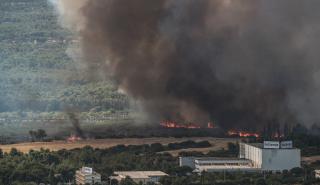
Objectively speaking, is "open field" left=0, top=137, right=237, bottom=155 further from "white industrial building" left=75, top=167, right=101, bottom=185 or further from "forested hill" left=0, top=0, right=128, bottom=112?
"forested hill" left=0, top=0, right=128, bottom=112

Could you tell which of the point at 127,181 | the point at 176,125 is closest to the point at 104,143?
the point at 176,125

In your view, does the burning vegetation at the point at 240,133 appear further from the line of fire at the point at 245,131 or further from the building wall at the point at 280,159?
the building wall at the point at 280,159

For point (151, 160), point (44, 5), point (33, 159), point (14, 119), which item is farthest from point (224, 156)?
point (44, 5)

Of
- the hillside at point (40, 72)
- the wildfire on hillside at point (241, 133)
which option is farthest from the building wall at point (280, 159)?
the hillside at point (40, 72)

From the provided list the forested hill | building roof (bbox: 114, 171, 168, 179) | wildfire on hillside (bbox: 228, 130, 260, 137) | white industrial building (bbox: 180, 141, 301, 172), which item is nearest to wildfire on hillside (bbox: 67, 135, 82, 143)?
wildfire on hillside (bbox: 228, 130, 260, 137)

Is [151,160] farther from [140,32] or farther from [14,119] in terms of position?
[14,119]

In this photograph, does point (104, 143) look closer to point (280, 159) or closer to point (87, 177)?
point (280, 159)
